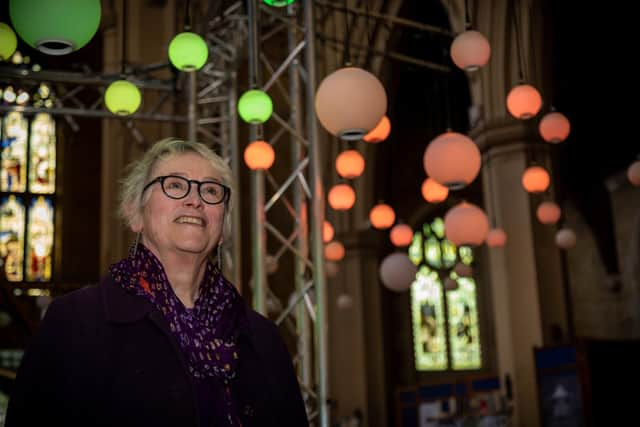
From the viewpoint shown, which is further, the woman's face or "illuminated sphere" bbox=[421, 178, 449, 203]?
"illuminated sphere" bbox=[421, 178, 449, 203]

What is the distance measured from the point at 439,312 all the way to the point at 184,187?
16675 millimetres

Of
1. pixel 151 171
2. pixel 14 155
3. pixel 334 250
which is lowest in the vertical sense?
pixel 151 171

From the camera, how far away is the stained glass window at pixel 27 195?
16234 mm

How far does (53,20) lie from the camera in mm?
3141

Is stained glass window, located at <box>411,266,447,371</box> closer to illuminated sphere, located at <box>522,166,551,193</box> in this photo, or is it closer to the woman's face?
illuminated sphere, located at <box>522,166,551,193</box>

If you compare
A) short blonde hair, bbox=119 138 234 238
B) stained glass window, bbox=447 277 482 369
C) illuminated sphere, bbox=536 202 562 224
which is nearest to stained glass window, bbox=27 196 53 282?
stained glass window, bbox=447 277 482 369

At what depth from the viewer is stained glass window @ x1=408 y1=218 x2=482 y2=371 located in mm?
17891

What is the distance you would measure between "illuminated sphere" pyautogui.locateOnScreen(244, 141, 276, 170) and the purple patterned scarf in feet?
14.7

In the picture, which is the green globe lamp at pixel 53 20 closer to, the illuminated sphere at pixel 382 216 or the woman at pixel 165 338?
the woman at pixel 165 338

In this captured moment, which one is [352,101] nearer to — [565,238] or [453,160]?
[453,160]

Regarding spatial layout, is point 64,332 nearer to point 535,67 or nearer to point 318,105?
point 318,105

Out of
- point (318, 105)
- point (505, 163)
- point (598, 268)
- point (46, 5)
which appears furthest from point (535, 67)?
point (598, 268)

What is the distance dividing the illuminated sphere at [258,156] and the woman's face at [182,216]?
175 inches

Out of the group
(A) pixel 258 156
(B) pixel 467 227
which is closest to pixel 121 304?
(B) pixel 467 227
